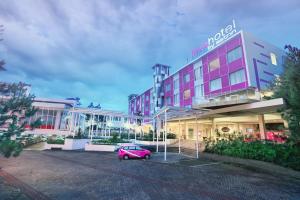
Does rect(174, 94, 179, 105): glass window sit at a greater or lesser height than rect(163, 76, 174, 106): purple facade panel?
lesser

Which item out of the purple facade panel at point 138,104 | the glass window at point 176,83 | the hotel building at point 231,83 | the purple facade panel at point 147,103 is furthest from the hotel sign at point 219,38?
the purple facade panel at point 138,104

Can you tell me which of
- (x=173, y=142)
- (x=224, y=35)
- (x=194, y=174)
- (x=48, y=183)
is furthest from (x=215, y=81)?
(x=48, y=183)

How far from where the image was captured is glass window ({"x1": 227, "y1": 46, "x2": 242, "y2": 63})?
26745 mm

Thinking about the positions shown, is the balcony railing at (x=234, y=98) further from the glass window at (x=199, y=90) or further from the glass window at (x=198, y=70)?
the glass window at (x=198, y=70)

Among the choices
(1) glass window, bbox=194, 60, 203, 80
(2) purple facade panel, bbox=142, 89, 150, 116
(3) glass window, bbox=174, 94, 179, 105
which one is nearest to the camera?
(1) glass window, bbox=194, 60, 203, 80

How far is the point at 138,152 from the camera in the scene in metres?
19.0

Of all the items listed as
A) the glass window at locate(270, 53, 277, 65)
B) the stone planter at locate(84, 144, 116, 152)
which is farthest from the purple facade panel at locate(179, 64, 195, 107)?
the stone planter at locate(84, 144, 116, 152)

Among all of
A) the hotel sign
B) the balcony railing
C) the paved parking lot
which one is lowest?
the paved parking lot

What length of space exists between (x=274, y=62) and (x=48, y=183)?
3457 centimetres

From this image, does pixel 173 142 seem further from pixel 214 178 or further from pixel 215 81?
pixel 214 178

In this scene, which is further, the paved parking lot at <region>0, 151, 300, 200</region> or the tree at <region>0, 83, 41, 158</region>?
the paved parking lot at <region>0, 151, 300, 200</region>

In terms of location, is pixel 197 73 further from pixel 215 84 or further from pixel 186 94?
pixel 215 84

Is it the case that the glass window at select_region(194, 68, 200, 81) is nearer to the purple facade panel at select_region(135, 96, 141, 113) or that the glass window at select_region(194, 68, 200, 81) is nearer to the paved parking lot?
the paved parking lot

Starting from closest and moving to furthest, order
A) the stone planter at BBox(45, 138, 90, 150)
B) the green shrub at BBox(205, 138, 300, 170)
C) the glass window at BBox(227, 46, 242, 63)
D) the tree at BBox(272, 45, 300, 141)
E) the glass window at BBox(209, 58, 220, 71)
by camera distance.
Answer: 1. the tree at BBox(272, 45, 300, 141)
2. the green shrub at BBox(205, 138, 300, 170)
3. the glass window at BBox(227, 46, 242, 63)
4. the stone planter at BBox(45, 138, 90, 150)
5. the glass window at BBox(209, 58, 220, 71)
